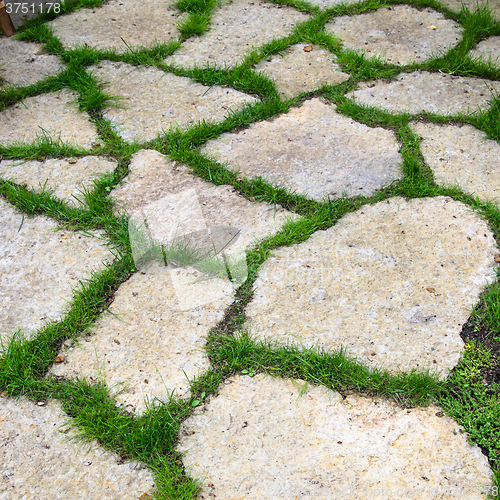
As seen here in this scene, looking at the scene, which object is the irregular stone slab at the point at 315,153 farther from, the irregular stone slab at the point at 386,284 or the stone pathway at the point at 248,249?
the irregular stone slab at the point at 386,284

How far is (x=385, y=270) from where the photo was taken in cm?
173

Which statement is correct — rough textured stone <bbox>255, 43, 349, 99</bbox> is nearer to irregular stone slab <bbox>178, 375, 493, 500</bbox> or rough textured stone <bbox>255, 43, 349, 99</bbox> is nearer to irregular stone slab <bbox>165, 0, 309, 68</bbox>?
irregular stone slab <bbox>165, 0, 309, 68</bbox>

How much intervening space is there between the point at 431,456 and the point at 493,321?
491mm

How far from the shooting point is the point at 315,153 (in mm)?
2146

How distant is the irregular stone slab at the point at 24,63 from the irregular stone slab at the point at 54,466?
1.74 metres

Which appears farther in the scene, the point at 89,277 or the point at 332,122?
the point at 332,122

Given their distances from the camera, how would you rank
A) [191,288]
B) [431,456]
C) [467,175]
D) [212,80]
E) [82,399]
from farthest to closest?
[212,80] → [467,175] → [191,288] → [82,399] → [431,456]

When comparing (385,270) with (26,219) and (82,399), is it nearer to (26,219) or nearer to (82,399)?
(82,399)

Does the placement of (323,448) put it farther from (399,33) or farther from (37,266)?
(399,33)

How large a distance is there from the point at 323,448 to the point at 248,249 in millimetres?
708

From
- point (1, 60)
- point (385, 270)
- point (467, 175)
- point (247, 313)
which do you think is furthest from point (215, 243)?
point (1, 60)

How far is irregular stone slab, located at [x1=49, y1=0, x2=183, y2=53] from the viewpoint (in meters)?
2.76

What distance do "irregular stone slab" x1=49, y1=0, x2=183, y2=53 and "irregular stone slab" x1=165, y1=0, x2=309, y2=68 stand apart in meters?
0.19

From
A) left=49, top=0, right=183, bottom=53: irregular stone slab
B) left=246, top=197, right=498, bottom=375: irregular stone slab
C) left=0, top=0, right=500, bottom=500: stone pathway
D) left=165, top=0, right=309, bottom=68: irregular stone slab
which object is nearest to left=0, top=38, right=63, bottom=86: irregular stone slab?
left=0, top=0, right=500, bottom=500: stone pathway
